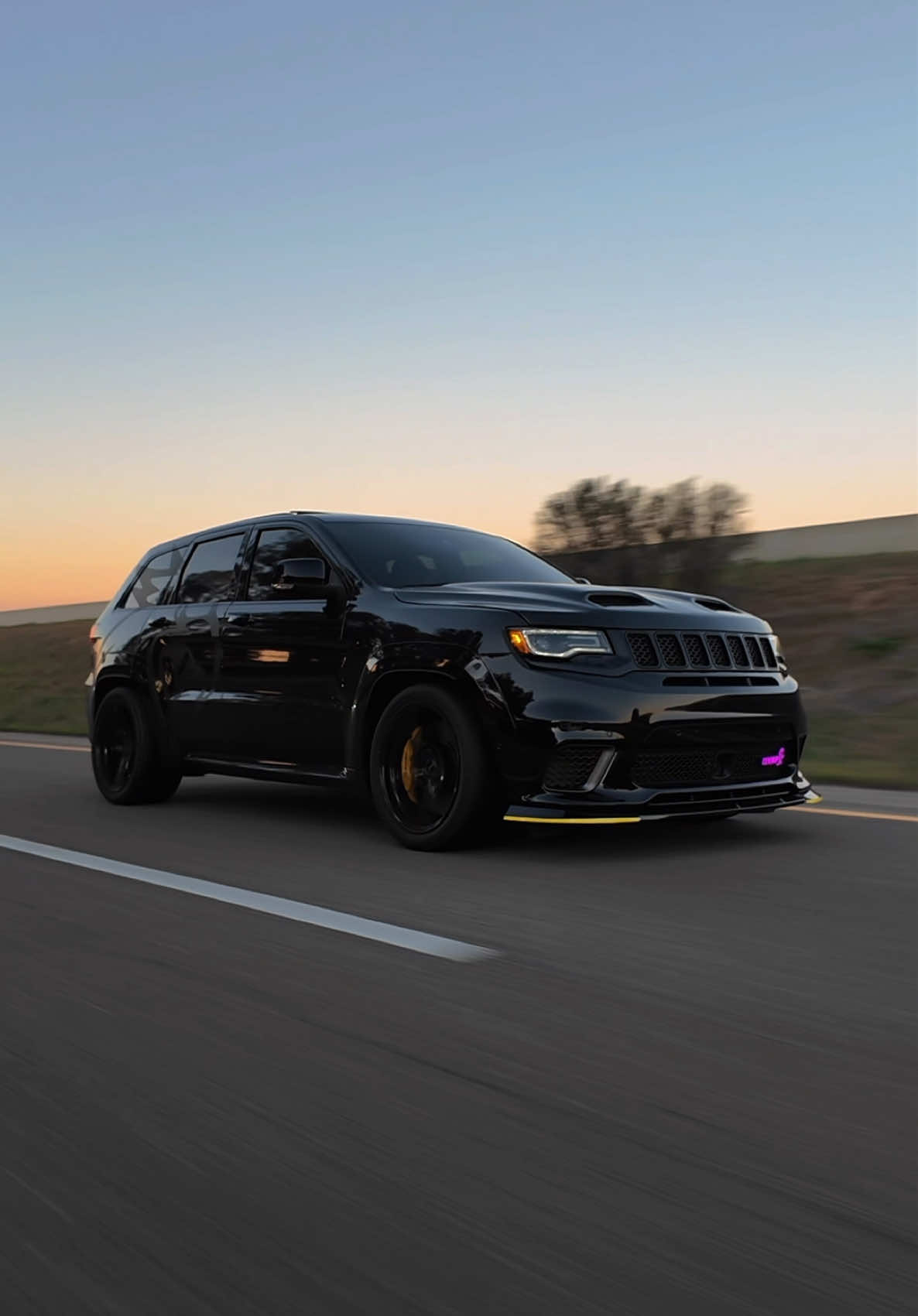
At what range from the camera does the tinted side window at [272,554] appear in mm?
7750

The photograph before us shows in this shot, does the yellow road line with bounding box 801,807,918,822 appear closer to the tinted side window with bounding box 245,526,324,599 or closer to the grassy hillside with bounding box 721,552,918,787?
the grassy hillside with bounding box 721,552,918,787

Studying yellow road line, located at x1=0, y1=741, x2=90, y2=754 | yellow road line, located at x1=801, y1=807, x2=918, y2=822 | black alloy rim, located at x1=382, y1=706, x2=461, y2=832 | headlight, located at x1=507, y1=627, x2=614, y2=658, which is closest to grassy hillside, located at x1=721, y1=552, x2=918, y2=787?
yellow road line, located at x1=801, y1=807, x2=918, y2=822

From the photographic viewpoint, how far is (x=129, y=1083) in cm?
335

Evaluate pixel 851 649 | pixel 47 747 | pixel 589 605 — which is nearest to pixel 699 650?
pixel 589 605

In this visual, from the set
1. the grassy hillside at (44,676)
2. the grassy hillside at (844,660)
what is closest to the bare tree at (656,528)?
the grassy hillside at (844,660)

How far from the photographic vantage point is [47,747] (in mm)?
14320

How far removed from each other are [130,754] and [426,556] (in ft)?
8.45

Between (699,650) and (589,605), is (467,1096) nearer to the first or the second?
(589,605)

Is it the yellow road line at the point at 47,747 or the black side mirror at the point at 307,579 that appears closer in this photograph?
the black side mirror at the point at 307,579

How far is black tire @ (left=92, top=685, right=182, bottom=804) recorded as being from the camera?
866cm

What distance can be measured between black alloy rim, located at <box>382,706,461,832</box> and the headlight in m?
0.54

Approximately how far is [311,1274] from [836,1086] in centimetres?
142

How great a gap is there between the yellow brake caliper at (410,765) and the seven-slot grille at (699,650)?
113 cm

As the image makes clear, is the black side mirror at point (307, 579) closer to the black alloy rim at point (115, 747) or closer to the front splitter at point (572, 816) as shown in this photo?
the front splitter at point (572, 816)
